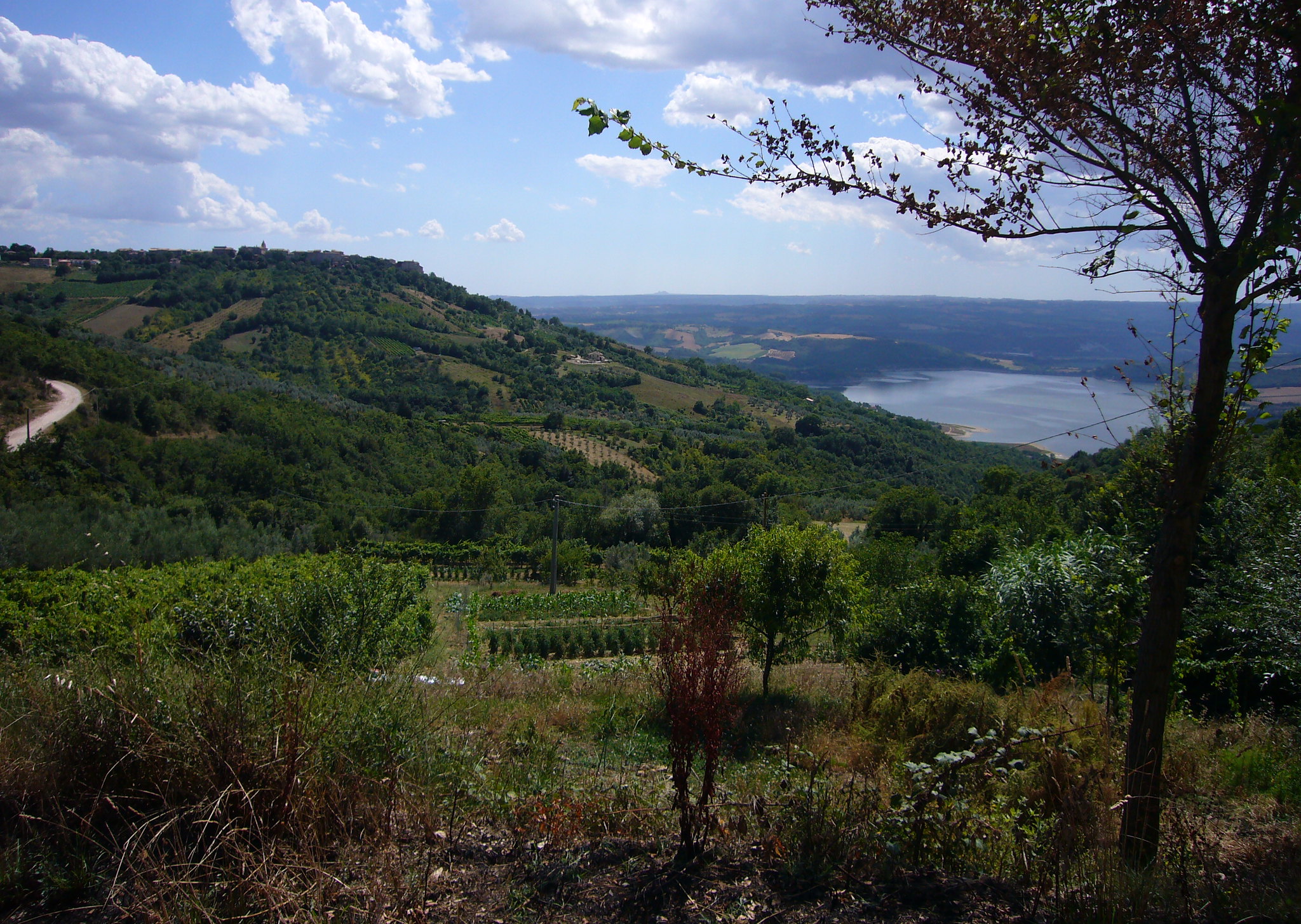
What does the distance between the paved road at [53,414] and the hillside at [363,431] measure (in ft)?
3.04

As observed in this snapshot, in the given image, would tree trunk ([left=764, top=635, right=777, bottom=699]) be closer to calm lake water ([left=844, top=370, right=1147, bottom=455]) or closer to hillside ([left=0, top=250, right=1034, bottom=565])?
hillside ([left=0, top=250, right=1034, bottom=565])

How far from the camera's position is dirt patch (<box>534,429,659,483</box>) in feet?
207

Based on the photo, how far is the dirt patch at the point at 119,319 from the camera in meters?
74.8

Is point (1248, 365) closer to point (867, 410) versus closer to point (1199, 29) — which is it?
point (1199, 29)

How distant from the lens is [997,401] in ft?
364

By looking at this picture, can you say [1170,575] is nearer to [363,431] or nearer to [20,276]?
[363,431]

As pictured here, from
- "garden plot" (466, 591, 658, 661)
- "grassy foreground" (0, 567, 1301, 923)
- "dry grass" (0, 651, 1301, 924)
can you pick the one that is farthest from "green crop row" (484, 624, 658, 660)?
"dry grass" (0, 651, 1301, 924)

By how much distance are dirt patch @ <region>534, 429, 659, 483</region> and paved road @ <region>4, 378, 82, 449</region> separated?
119 ft

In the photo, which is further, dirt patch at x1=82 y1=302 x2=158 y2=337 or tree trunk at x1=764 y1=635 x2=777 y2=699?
dirt patch at x1=82 y1=302 x2=158 y2=337

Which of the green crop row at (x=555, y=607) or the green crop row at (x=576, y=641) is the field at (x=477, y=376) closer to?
the green crop row at (x=555, y=607)

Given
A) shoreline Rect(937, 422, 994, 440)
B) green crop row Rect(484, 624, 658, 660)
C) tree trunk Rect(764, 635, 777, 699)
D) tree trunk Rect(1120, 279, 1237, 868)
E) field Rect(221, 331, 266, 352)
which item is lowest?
green crop row Rect(484, 624, 658, 660)

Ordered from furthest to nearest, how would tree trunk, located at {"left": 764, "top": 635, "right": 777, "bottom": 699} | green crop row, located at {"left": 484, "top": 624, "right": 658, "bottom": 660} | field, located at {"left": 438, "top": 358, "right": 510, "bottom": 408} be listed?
field, located at {"left": 438, "top": 358, "right": 510, "bottom": 408}, green crop row, located at {"left": 484, "top": 624, "right": 658, "bottom": 660}, tree trunk, located at {"left": 764, "top": 635, "right": 777, "bottom": 699}

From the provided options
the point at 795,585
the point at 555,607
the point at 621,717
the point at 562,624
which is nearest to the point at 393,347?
the point at 555,607

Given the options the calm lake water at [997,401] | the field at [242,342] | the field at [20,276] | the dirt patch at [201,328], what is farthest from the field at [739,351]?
the field at [20,276]
